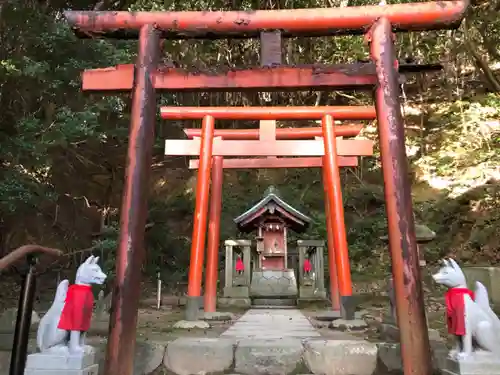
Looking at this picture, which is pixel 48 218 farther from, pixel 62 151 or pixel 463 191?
pixel 463 191

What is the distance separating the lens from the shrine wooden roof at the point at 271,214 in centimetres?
921

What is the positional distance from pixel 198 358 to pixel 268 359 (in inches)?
27.1

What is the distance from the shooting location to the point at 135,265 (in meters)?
3.31

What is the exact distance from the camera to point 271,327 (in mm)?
5859

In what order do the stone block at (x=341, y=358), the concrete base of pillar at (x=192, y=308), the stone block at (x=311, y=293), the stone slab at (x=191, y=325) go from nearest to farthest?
the stone block at (x=341, y=358)
the stone slab at (x=191, y=325)
the concrete base of pillar at (x=192, y=308)
the stone block at (x=311, y=293)

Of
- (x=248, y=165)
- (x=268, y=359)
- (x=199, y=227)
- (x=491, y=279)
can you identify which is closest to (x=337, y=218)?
(x=199, y=227)

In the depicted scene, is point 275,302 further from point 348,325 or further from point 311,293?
point 348,325

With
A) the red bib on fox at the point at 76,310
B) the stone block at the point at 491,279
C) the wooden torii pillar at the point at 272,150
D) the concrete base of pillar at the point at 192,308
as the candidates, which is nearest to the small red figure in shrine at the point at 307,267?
the wooden torii pillar at the point at 272,150

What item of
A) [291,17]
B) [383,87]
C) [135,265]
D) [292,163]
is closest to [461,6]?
[383,87]

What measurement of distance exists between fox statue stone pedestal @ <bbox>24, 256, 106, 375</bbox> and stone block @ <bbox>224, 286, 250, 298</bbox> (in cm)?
565

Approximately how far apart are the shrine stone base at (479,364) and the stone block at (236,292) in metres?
6.16

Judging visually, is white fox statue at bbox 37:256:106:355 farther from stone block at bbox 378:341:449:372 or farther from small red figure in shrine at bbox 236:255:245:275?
small red figure in shrine at bbox 236:255:245:275

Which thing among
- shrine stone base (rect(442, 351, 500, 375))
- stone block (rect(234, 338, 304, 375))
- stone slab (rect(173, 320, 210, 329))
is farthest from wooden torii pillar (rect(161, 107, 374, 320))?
shrine stone base (rect(442, 351, 500, 375))

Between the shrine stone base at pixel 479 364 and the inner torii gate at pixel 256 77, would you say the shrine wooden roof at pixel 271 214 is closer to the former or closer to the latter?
the inner torii gate at pixel 256 77
